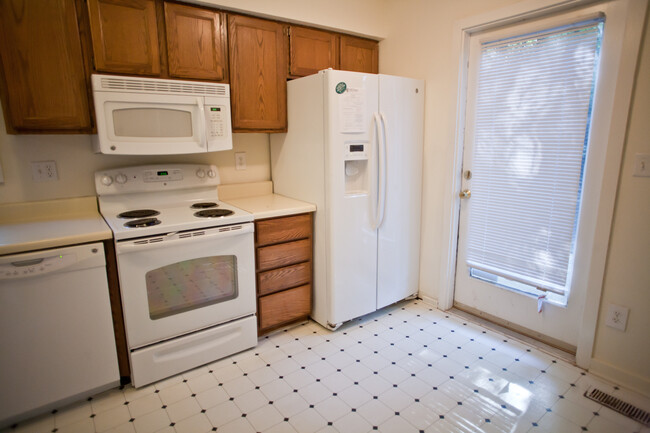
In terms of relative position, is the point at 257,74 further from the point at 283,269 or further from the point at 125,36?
the point at 283,269

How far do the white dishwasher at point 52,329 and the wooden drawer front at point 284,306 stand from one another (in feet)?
2.89

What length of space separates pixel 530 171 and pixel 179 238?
2.13 metres

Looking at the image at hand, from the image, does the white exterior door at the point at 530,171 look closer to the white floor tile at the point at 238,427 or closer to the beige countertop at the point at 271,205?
the beige countertop at the point at 271,205

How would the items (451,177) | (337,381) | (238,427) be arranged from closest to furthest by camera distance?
(238,427)
(337,381)
(451,177)

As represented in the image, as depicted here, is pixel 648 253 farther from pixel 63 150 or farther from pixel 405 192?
pixel 63 150

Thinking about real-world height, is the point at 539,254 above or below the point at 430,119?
below

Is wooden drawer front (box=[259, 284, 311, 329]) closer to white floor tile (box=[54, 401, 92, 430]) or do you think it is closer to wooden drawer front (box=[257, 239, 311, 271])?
wooden drawer front (box=[257, 239, 311, 271])

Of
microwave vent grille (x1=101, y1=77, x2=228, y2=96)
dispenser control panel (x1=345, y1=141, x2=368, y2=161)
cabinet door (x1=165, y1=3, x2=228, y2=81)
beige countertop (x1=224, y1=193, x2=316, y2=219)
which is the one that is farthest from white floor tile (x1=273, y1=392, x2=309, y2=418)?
cabinet door (x1=165, y1=3, x2=228, y2=81)

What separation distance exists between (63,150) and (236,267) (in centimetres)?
125

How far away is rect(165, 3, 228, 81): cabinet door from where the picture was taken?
2.10 m

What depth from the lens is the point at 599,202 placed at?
1.92 meters

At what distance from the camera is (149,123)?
2039 mm

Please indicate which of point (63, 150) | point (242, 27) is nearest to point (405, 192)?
point (242, 27)

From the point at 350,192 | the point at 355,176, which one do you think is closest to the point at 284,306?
the point at 350,192
